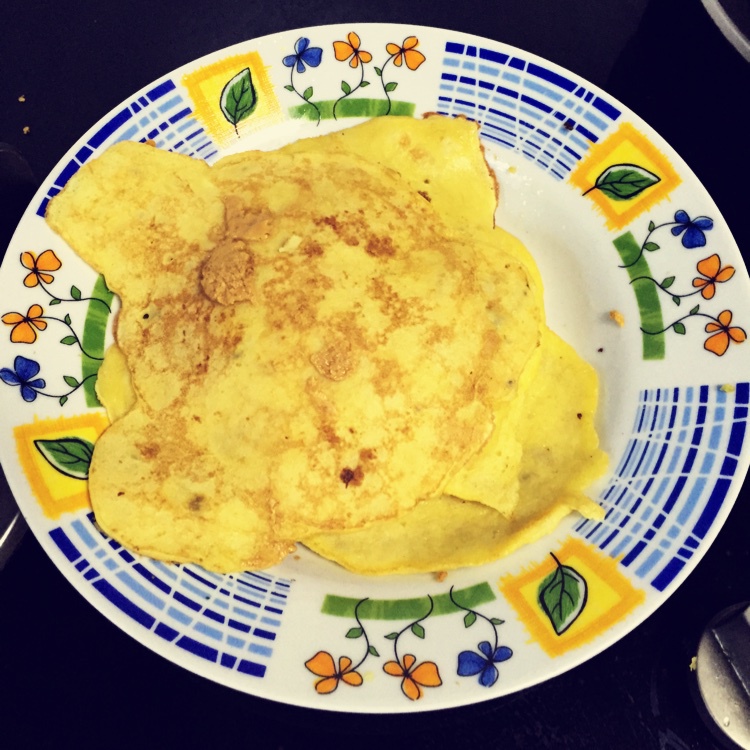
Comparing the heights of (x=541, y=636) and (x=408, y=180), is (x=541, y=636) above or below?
below

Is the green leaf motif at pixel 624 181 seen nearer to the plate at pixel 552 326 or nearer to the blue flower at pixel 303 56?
the plate at pixel 552 326

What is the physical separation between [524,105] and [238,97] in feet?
2.47

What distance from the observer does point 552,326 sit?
5.57 ft

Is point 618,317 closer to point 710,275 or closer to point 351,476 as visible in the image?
point 710,275

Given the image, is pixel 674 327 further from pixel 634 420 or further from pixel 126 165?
pixel 126 165

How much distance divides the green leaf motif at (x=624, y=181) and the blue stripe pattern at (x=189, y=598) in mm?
1236

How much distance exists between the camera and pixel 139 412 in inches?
59.1

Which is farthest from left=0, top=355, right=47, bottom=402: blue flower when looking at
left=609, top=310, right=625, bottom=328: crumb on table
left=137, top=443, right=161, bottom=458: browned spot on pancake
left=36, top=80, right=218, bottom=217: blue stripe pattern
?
left=609, top=310, right=625, bottom=328: crumb on table

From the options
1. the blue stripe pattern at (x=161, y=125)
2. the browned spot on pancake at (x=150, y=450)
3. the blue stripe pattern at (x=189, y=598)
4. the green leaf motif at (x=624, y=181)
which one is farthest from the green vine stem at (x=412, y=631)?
the blue stripe pattern at (x=161, y=125)

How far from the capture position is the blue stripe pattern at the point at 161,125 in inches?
65.9

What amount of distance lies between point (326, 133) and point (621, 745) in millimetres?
1621

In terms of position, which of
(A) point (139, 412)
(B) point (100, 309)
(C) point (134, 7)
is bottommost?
(A) point (139, 412)

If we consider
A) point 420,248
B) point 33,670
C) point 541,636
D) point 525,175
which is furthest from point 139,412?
point 525,175

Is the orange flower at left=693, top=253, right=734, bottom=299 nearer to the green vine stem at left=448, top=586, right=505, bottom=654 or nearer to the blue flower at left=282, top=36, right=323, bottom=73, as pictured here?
the green vine stem at left=448, top=586, right=505, bottom=654
